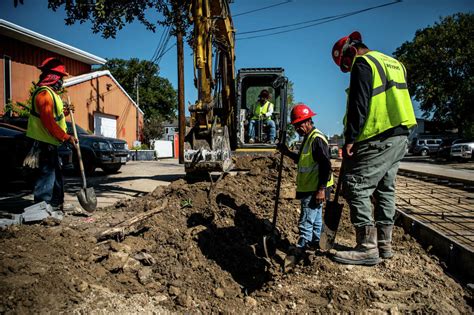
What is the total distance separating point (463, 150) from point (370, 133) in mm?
22556

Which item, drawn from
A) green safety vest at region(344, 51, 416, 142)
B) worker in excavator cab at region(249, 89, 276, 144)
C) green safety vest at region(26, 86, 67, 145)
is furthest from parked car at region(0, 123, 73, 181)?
green safety vest at region(344, 51, 416, 142)

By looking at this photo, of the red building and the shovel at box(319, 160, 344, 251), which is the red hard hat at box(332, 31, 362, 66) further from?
the red building

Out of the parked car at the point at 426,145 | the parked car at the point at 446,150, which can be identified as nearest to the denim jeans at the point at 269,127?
the parked car at the point at 446,150

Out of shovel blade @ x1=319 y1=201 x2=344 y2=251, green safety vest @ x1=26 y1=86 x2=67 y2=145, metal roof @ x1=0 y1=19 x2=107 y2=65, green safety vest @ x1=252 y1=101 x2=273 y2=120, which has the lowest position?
shovel blade @ x1=319 y1=201 x2=344 y2=251

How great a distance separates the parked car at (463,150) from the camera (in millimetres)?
20938

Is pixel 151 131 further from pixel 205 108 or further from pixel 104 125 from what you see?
pixel 205 108

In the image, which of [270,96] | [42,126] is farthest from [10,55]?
[42,126]

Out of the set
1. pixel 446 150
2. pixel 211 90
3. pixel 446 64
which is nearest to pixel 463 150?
pixel 446 150

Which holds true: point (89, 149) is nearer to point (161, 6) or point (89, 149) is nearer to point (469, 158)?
point (161, 6)

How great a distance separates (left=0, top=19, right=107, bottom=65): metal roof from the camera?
15.2m

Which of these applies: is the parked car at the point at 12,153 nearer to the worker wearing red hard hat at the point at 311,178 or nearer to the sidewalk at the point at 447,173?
the worker wearing red hard hat at the point at 311,178

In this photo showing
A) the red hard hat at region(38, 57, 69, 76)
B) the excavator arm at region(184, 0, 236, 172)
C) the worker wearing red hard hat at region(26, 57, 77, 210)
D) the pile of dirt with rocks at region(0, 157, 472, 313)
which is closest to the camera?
the pile of dirt with rocks at region(0, 157, 472, 313)

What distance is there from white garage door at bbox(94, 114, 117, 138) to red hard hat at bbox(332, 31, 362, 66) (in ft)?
65.1

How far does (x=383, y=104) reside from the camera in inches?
114
